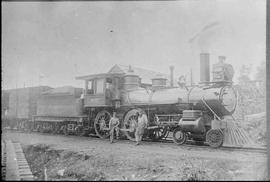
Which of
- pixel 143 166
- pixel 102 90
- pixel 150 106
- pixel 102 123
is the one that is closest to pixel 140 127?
pixel 150 106

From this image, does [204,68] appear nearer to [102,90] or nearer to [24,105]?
[102,90]

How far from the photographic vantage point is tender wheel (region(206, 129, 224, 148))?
25.5 ft

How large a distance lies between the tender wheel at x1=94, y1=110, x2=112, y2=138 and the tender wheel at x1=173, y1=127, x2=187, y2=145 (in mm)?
2793

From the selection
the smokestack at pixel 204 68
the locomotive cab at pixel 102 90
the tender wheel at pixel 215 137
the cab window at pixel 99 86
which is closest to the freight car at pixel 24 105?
the locomotive cab at pixel 102 90

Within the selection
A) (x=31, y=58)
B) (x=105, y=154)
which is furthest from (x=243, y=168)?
(x=31, y=58)

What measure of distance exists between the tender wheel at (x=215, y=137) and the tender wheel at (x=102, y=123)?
400 centimetres

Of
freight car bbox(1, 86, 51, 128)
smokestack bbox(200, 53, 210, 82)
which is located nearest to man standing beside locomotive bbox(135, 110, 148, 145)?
smokestack bbox(200, 53, 210, 82)

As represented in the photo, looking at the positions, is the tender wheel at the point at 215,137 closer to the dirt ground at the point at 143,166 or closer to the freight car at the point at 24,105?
the dirt ground at the point at 143,166

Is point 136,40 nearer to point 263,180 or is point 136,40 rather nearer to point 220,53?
point 220,53

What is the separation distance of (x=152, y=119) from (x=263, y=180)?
513 cm

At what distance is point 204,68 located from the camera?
9445 millimetres

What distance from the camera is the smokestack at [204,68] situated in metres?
9.35

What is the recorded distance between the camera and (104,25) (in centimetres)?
586

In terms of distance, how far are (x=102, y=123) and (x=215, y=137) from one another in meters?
4.37
